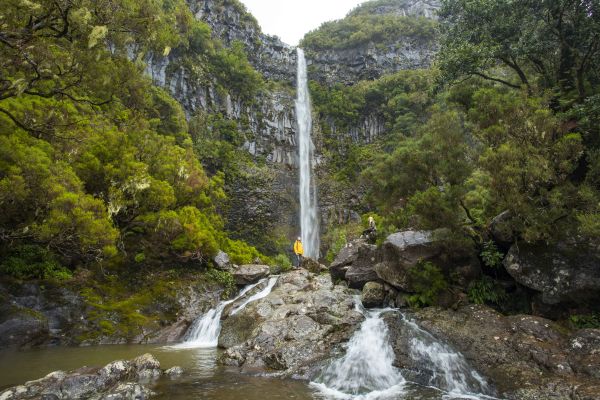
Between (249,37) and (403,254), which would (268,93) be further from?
(403,254)

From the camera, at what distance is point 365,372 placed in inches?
329

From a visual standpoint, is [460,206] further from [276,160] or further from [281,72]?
[281,72]

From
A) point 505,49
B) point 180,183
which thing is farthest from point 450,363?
point 180,183

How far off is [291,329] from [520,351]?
5.56 m

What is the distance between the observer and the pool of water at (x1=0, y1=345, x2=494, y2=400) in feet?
23.9

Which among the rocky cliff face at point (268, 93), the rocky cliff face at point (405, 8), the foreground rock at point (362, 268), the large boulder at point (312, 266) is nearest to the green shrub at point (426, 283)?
the foreground rock at point (362, 268)

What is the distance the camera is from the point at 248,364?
9539 mm

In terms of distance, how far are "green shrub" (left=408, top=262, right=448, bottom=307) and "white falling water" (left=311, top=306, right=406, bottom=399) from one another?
177 centimetres

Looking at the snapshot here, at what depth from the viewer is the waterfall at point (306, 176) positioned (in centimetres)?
3625

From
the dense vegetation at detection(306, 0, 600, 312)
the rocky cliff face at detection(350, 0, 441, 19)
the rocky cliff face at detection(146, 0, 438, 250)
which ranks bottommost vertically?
the dense vegetation at detection(306, 0, 600, 312)

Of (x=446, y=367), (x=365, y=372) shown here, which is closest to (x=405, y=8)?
(x=446, y=367)

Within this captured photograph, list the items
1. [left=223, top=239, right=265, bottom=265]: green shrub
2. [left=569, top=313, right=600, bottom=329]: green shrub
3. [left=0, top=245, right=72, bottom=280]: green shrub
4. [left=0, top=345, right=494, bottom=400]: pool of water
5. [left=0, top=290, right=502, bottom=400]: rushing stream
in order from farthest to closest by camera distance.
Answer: [left=223, top=239, right=265, bottom=265]: green shrub
[left=0, top=245, right=72, bottom=280]: green shrub
[left=569, top=313, right=600, bottom=329]: green shrub
[left=0, top=290, right=502, bottom=400]: rushing stream
[left=0, top=345, right=494, bottom=400]: pool of water

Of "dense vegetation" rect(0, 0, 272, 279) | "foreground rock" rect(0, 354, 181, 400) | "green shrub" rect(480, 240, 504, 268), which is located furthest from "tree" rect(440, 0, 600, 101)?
"foreground rock" rect(0, 354, 181, 400)

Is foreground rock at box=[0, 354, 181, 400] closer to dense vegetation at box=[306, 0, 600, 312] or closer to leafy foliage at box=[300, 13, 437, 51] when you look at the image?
dense vegetation at box=[306, 0, 600, 312]
